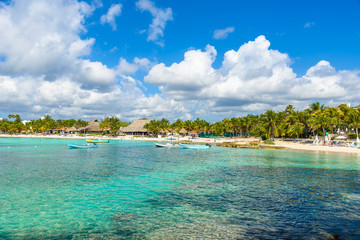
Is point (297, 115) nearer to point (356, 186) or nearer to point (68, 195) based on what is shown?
point (356, 186)

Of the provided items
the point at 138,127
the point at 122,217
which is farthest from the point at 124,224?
the point at 138,127

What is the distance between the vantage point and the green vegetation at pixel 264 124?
188ft

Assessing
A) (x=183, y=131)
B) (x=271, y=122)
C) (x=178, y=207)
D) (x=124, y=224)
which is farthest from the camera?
(x=183, y=131)

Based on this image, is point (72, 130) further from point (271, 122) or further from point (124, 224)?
point (124, 224)

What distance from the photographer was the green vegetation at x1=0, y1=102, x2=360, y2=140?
2259 inches

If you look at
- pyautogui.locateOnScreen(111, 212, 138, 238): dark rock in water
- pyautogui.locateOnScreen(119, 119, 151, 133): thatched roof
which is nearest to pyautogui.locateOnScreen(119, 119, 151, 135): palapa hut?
pyautogui.locateOnScreen(119, 119, 151, 133): thatched roof

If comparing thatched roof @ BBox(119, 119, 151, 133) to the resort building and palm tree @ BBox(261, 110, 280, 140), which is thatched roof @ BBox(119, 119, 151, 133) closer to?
the resort building

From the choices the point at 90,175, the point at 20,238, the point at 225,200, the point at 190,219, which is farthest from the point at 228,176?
the point at 20,238

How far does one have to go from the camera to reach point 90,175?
19906 millimetres

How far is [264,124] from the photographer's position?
67.7 meters

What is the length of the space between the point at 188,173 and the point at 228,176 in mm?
3676

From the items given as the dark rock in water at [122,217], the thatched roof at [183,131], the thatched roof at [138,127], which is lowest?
the dark rock in water at [122,217]

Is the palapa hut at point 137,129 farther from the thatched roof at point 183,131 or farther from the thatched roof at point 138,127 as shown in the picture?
the thatched roof at point 183,131

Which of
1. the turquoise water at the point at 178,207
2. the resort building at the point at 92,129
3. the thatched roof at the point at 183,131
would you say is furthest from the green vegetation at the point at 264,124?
the turquoise water at the point at 178,207
